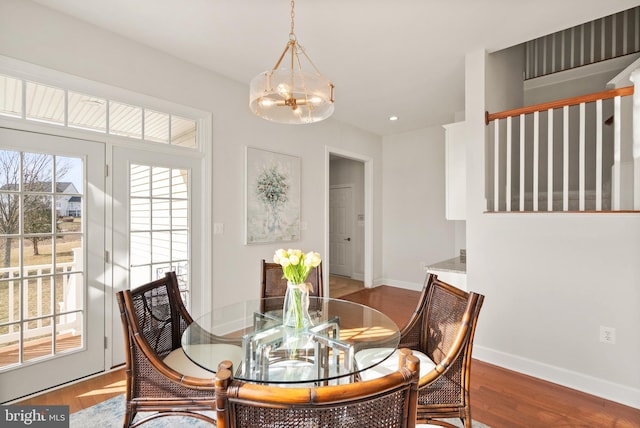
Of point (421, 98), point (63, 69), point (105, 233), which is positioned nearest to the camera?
point (63, 69)

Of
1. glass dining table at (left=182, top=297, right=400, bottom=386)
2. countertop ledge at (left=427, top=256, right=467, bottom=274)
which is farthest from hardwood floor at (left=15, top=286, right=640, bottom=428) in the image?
glass dining table at (left=182, top=297, right=400, bottom=386)

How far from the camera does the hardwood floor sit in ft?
6.42

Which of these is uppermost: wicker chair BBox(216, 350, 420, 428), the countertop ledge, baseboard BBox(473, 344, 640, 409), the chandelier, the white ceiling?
the white ceiling

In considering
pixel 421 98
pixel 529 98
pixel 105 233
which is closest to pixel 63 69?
pixel 105 233

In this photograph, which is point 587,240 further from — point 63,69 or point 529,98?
point 63,69

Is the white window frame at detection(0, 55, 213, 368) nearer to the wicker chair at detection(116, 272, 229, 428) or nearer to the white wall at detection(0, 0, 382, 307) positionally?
the white wall at detection(0, 0, 382, 307)

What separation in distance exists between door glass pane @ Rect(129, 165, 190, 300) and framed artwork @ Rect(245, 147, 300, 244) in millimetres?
696

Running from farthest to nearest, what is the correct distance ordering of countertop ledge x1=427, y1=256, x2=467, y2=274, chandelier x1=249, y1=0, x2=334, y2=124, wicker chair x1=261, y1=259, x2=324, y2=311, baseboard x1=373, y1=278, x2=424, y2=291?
baseboard x1=373, y1=278, x2=424, y2=291 < countertop ledge x1=427, y1=256, x2=467, y2=274 < wicker chair x1=261, y1=259, x2=324, y2=311 < chandelier x1=249, y1=0, x2=334, y2=124

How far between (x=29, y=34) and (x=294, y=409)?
2891 millimetres

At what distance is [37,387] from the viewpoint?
217 cm

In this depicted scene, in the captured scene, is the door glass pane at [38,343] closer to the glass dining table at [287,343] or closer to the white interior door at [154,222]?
the white interior door at [154,222]

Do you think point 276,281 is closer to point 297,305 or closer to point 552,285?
point 297,305

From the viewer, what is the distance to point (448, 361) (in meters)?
1.39

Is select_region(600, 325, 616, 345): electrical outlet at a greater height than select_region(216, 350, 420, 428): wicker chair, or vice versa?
select_region(216, 350, 420, 428): wicker chair
